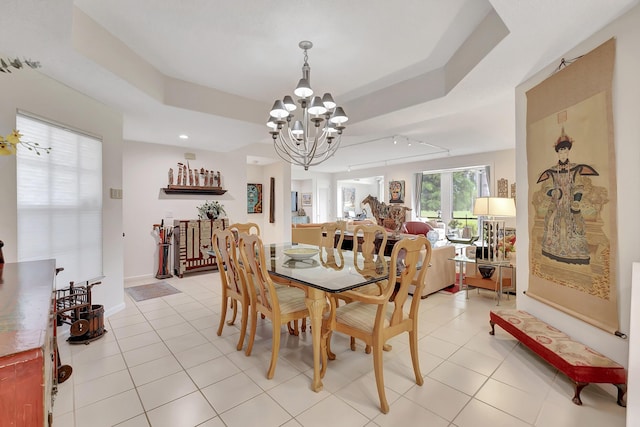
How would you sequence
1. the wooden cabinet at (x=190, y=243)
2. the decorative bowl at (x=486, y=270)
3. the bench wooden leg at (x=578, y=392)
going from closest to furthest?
the bench wooden leg at (x=578, y=392)
the decorative bowl at (x=486, y=270)
the wooden cabinet at (x=190, y=243)

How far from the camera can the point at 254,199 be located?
23.5 feet

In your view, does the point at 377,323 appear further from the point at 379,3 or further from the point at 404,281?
the point at 379,3

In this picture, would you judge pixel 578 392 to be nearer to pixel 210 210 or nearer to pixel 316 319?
pixel 316 319

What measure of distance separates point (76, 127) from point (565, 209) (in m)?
4.46

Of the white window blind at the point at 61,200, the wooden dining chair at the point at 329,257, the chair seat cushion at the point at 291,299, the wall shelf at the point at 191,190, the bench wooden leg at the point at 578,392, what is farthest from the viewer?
the wall shelf at the point at 191,190

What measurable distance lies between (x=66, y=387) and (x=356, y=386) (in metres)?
2.00

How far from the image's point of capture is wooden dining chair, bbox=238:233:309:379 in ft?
6.79

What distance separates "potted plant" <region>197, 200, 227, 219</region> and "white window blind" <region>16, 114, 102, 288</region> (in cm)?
224

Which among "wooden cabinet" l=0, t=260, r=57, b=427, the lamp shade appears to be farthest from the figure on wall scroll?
"wooden cabinet" l=0, t=260, r=57, b=427

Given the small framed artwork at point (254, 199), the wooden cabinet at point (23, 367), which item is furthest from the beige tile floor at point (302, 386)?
the small framed artwork at point (254, 199)

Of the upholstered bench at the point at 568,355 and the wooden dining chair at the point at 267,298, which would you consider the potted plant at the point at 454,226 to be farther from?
the wooden dining chair at the point at 267,298

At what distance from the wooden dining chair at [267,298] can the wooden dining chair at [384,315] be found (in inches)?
11.2

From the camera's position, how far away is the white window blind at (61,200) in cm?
245

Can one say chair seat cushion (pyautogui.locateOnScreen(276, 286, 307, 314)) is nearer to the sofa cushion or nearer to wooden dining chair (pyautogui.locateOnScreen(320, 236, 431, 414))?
wooden dining chair (pyautogui.locateOnScreen(320, 236, 431, 414))
